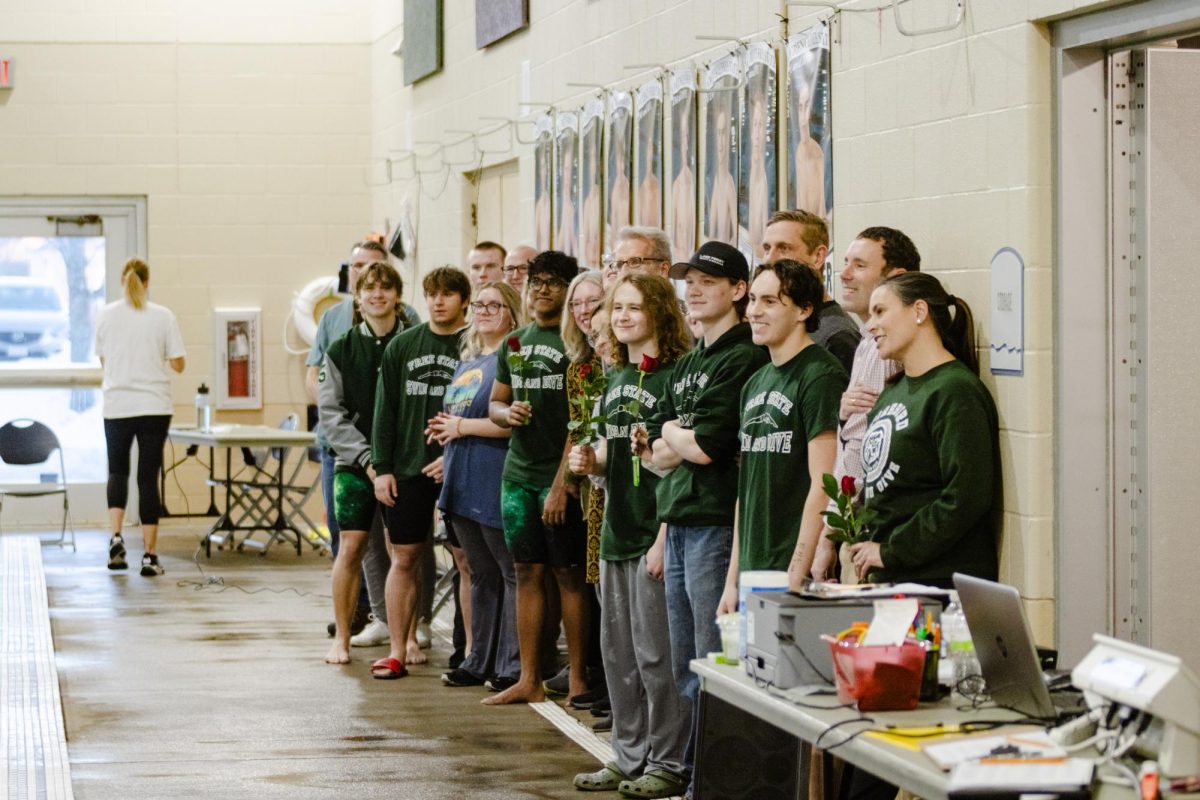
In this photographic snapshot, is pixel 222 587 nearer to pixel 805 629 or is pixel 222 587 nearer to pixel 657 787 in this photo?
pixel 657 787

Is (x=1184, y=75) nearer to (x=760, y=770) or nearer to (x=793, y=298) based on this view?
(x=793, y=298)

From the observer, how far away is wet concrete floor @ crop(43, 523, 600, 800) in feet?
16.1

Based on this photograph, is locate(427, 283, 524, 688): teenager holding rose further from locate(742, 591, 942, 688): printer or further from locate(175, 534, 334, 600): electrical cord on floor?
locate(742, 591, 942, 688): printer

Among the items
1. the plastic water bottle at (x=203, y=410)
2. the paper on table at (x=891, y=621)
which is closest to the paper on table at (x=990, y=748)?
the paper on table at (x=891, y=621)

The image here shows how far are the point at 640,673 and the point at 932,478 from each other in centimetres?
132

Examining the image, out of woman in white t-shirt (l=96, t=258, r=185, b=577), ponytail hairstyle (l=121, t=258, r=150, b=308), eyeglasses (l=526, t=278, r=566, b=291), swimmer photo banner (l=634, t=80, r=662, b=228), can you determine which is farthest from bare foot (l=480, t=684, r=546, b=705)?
ponytail hairstyle (l=121, t=258, r=150, b=308)

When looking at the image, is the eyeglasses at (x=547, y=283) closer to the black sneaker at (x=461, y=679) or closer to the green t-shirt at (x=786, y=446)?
the black sneaker at (x=461, y=679)

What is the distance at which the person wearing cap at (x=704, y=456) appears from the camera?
14.4 feet

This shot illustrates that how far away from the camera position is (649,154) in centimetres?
658

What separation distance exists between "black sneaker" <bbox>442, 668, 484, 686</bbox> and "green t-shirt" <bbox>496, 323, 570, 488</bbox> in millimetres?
932

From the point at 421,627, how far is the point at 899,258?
3.57 metres

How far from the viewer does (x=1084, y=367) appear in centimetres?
404

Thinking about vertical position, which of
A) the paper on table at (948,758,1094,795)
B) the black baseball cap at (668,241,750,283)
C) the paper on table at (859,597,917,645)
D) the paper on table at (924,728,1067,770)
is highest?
the black baseball cap at (668,241,750,283)

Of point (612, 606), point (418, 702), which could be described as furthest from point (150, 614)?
point (612, 606)
